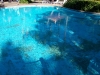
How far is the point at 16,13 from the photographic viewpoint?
21359 mm

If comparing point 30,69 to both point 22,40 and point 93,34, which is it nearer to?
point 22,40

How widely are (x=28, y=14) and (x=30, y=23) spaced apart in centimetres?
396

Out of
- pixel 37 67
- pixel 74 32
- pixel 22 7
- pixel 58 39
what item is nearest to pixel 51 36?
pixel 58 39

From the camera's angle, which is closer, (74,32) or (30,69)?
(30,69)

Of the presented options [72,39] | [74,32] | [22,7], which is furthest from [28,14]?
[72,39]

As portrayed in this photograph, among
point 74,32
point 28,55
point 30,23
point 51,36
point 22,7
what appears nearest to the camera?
point 28,55

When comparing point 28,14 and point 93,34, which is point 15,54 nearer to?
point 93,34

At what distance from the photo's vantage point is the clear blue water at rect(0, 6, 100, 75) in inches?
365

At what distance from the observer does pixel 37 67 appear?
9234 millimetres

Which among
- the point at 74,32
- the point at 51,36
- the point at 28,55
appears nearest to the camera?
the point at 28,55

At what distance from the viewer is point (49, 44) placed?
12.3 m

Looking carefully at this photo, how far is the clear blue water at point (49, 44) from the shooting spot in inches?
365

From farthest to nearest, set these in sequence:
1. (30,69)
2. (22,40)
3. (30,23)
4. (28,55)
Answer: (30,23), (22,40), (28,55), (30,69)

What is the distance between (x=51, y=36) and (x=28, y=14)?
8.18 metres
